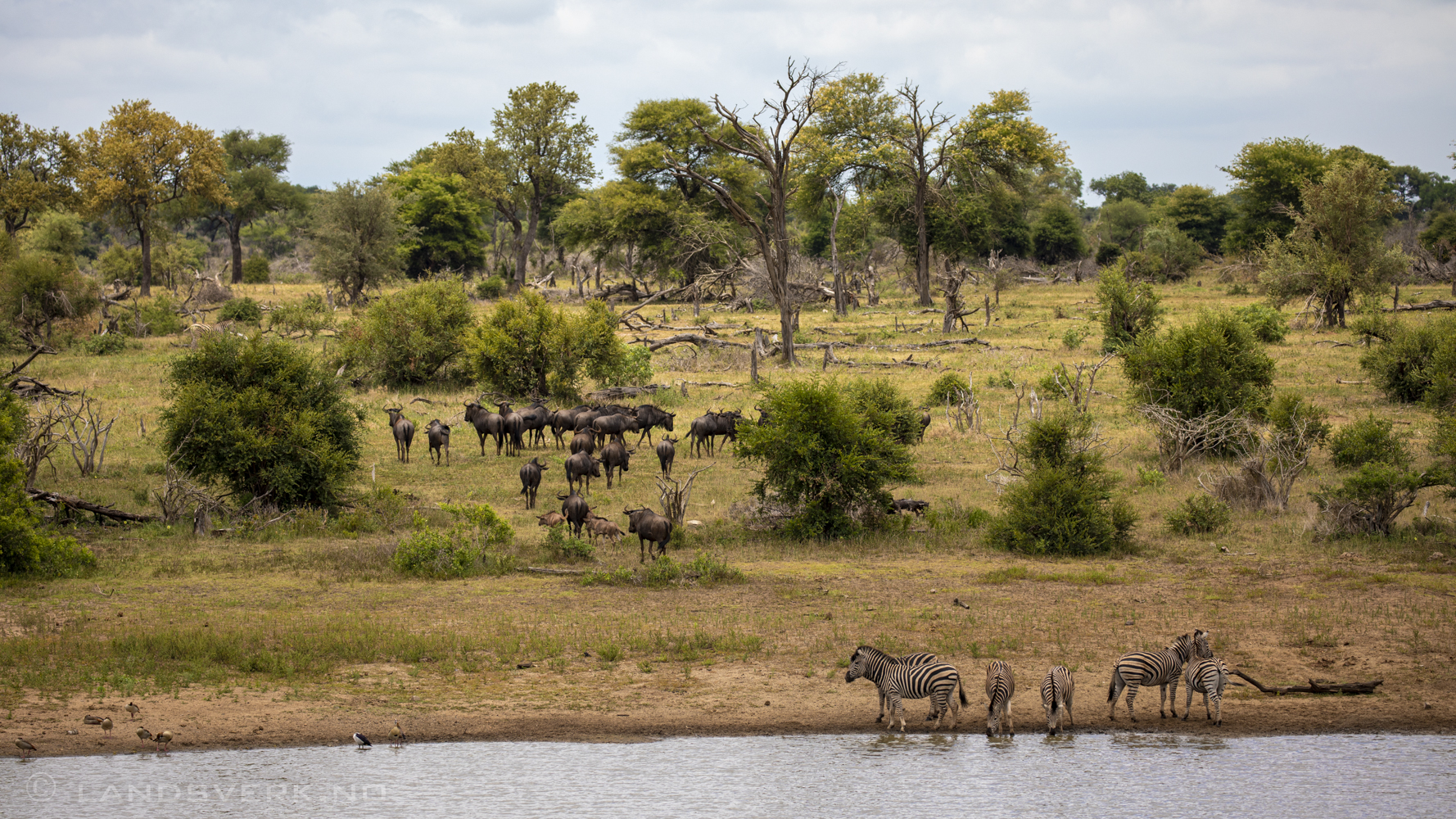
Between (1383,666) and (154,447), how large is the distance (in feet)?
76.7

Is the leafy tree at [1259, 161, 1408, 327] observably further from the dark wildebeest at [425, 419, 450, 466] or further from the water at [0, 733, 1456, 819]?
the water at [0, 733, 1456, 819]

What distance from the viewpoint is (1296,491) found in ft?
62.1

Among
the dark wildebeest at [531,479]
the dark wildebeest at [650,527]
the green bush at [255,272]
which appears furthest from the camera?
the green bush at [255,272]

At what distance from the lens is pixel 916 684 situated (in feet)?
32.0

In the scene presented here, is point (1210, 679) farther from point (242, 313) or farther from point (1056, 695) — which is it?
point (242, 313)

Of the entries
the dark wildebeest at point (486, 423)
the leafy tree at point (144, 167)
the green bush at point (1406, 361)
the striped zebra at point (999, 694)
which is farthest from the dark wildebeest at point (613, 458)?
the leafy tree at point (144, 167)

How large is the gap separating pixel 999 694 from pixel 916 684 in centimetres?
76

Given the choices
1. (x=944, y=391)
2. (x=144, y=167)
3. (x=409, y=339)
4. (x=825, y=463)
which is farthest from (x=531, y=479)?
(x=144, y=167)

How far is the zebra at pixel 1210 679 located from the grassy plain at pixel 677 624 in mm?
237

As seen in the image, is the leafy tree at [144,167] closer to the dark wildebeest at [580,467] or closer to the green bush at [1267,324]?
the dark wildebeest at [580,467]

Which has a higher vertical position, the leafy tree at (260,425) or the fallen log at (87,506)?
the leafy tree at (260,425)

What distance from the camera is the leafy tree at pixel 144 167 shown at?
165 ft

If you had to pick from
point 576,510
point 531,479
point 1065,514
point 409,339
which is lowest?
point 1065,514

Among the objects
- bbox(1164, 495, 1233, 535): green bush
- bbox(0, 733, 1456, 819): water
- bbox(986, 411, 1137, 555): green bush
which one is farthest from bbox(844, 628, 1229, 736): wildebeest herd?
bbox(1164, 495, 1233, 535): green bush
